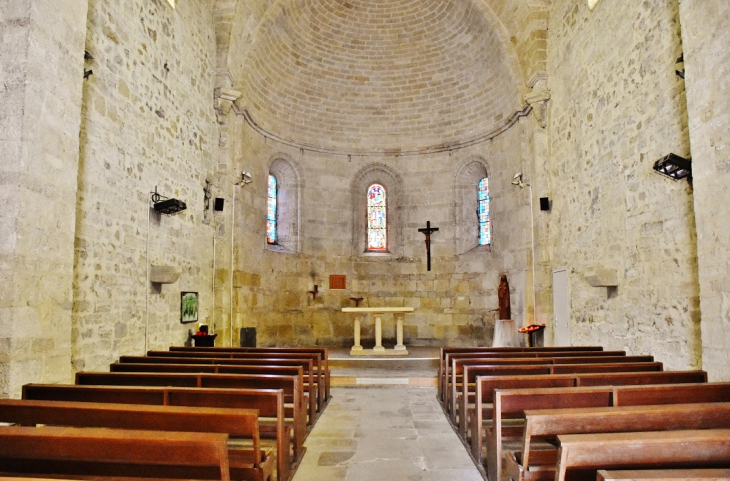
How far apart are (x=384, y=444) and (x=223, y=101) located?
8168mm

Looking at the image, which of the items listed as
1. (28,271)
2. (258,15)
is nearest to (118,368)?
(28,271)

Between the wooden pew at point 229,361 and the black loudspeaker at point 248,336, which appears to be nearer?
the wooden pew at point 229,361

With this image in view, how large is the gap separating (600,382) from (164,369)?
4351mm

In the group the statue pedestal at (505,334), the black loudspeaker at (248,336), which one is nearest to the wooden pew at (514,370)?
the statue pedestal at (505,334)

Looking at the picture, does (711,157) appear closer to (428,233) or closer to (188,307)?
(188,307)

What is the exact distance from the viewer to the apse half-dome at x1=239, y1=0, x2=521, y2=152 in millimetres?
12844

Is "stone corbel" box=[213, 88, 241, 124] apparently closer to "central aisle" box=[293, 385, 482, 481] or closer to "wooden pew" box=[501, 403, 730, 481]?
"central aisle" box=[293, 385, 482, 481]

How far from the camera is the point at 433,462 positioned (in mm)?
4766

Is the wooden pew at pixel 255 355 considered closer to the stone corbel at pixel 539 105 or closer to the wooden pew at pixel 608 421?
the wooden pew at pixel 608 421

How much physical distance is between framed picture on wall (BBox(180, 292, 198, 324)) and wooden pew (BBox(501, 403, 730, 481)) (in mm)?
7208

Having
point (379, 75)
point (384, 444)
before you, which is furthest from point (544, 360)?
point (379, 75)

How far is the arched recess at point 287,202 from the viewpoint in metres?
14.2

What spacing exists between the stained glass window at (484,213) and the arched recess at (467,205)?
0.10 metres

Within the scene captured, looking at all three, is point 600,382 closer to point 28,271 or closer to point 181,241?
point 28,271
